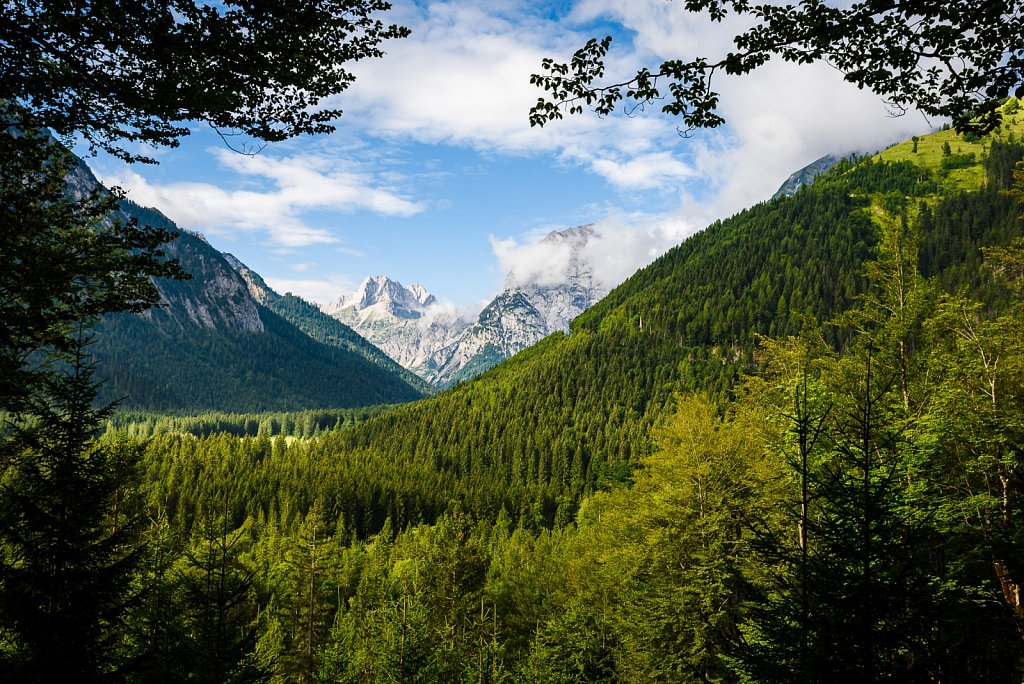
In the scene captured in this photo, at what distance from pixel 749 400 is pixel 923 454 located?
410 inches

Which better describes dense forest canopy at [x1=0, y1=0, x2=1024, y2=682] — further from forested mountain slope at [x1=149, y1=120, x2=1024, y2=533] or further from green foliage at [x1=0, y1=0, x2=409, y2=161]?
forested mountain slope at [x1=149, y1=120, x2=1024, y2=533]

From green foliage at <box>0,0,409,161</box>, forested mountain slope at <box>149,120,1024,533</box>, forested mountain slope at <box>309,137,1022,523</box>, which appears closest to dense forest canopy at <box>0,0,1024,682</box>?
green foliage at <box>0,0,409,161</box>

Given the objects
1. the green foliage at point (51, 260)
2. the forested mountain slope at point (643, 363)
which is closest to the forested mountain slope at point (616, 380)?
the forested mountain slope at point (643, 363)

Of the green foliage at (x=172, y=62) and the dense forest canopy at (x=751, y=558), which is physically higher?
the green foliage at (x=172, y=62)

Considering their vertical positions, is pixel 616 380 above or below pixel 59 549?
above

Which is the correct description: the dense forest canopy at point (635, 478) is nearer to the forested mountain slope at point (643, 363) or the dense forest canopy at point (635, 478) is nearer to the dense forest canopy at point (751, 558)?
the dense forest canopy at point (751, 558)

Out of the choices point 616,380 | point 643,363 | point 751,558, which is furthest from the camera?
point 643,363

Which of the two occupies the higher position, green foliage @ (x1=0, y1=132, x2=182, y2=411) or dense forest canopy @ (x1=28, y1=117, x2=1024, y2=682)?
green foliage @ (x1=0, y1=132, x2=182, y2=411)

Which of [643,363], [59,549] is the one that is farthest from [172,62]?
[643,363]

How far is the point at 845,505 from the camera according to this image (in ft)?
22.7

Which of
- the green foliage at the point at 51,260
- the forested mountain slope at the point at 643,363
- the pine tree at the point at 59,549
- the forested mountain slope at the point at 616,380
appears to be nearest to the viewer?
the green foliage at the point at 51,260

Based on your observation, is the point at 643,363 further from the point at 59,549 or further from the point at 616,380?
the point at 59,549

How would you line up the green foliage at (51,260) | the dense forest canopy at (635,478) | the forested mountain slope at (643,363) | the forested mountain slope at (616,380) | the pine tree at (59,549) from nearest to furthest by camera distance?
the dense forest canopy at (635,478) → the green foliage at (51,260) → the pine tree at (59,549) → the forested mountain slope at (616,380) → the forested mountain slope at (643,363)

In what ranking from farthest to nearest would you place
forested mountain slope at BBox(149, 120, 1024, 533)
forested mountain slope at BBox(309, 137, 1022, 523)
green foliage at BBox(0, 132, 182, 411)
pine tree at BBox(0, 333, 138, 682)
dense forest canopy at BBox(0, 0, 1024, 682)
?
1. forested mountain slope at BBox(309, 137, 1022, 523)
2. forested mountain slope at BBox(149, 120, 1024, 533)
3. pine tree at BBox(0, 333, 138, 682)
4. green foliage at BBox(0, 132, 182, 411)
5. dense forest canopy at BBox(0, 0, 1024, 682)
